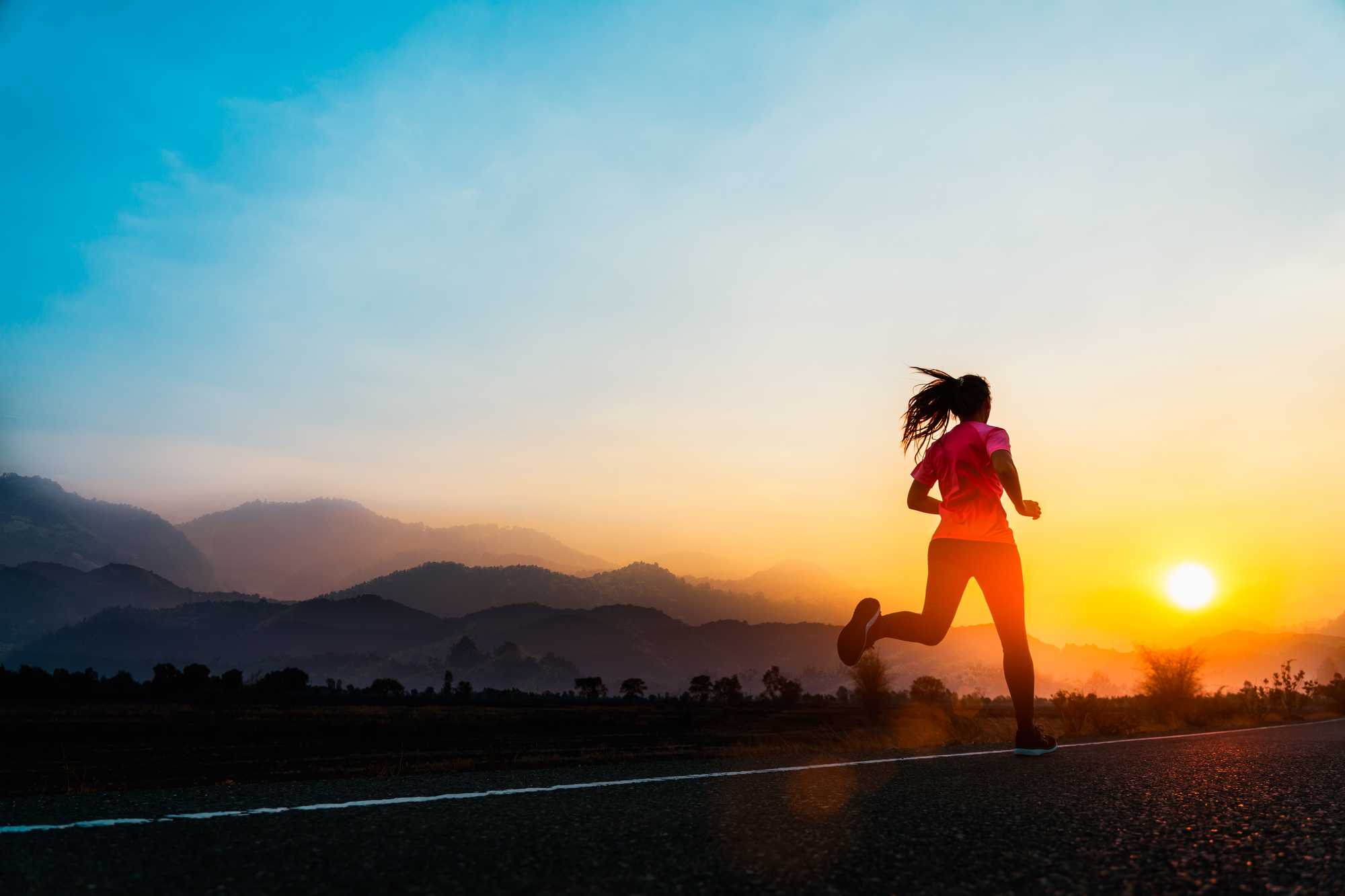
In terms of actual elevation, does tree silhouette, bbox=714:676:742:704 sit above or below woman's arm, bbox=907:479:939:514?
below

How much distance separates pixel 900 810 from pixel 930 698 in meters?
93.7

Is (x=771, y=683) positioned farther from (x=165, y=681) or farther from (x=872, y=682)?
(x=165, y=681)

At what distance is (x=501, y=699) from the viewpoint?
106062 mm

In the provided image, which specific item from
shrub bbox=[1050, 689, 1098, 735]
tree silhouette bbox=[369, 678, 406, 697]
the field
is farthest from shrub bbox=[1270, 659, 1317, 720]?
tree silhouette bbox=[369, 678, 406, 697]

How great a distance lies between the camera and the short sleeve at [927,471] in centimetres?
565

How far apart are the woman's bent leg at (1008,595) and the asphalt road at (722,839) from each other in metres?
1.49

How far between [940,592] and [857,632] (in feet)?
2.00

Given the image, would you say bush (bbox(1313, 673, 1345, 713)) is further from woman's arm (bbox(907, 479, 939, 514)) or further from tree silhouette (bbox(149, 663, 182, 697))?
tree silhouette (bbox(149, 663, 182, 697))

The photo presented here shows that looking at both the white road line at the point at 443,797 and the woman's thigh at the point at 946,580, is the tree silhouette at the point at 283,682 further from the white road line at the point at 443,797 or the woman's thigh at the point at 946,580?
the white road line at the point at 443,797

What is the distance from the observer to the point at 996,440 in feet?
17.7

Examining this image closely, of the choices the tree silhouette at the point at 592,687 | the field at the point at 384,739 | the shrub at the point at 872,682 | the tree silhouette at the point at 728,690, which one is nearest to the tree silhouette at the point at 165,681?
the field at the point at 384,739

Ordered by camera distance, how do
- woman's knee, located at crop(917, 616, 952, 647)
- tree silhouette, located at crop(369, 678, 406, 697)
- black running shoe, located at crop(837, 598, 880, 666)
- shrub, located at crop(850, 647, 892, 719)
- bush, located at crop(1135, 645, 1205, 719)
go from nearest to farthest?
1. woman's knee, located at crop(917, 616, 952, 647)
2. black running shoe, located at crop(837, 598, 880, 666)
3. bush, located at crop(1135, 645, 1205, 719)
4. shrub, located at crop(850, 647, 892, 719)
5. tree silhouette, located at crop(369, 678, 406, 697)

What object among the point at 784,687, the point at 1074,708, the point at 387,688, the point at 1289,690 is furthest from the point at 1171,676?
the point at 387,688

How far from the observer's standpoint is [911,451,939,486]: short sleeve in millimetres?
5652
